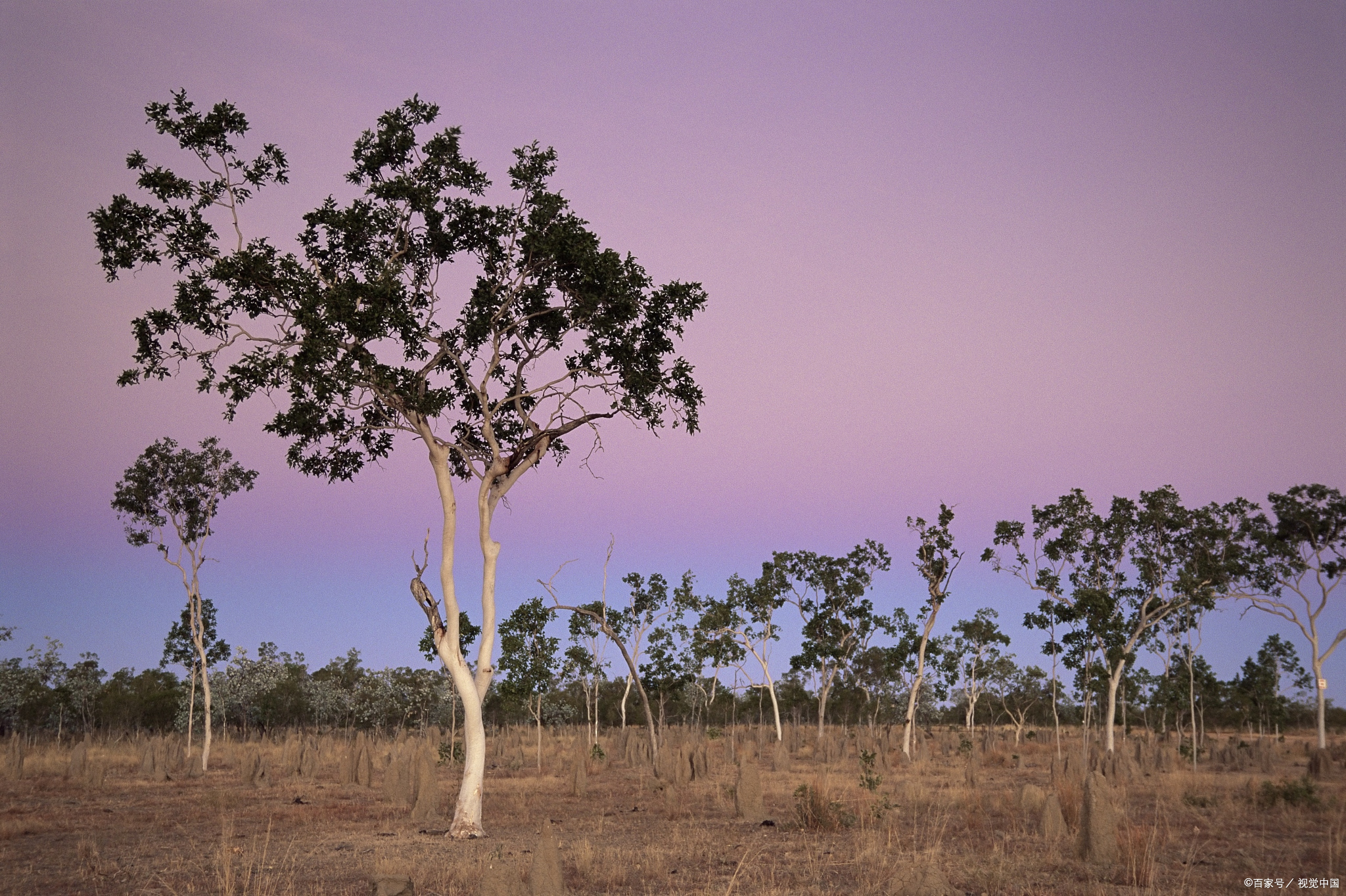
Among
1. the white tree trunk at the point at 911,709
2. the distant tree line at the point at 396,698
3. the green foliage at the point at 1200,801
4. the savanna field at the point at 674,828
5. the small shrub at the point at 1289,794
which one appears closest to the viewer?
the savanna field at the point at 674,828

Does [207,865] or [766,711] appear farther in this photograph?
[766,711]

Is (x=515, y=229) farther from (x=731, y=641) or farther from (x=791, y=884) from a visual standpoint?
(x=731, y=641)

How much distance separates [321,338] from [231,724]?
47.9 meters

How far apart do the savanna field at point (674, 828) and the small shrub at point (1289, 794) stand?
1.3 inches

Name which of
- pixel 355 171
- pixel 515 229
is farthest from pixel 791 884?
pixel 355 171

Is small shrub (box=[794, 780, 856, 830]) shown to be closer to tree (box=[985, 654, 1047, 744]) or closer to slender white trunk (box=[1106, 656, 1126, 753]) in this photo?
slender white trunk (box=[1106, 656, 1126, 753])

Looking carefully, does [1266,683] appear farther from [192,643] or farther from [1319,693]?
[192,643]

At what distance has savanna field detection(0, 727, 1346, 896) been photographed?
9.12m

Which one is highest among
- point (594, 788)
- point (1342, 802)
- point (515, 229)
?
point (515, 229)

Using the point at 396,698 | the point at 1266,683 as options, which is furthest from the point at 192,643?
the point at 1266,683

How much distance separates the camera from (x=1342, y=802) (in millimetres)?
14273

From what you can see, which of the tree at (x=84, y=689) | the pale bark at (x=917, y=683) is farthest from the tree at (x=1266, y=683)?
the tree at (x=84, y=689)

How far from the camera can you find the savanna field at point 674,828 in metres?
9.12

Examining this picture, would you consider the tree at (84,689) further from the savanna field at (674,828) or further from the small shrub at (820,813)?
the small shrub at (820,813)
